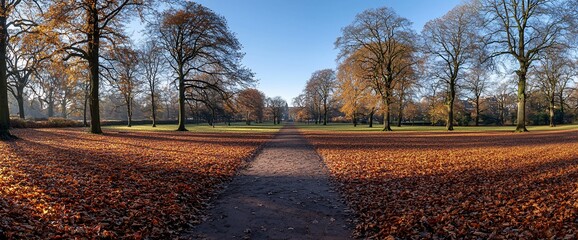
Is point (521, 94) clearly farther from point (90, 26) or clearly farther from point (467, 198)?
point (90, 26)

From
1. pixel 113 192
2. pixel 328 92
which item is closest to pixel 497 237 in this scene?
pixel 113 192

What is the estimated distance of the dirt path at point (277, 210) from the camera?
5.15m

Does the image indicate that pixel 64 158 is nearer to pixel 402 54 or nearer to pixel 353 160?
pixel 353 160

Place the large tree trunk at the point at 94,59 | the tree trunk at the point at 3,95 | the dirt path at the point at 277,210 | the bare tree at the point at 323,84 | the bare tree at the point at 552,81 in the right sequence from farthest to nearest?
the bare tree at the point at 323,84, the bare tree at the point at 552,81, the large tree trunk at the point at 94,59, the tree trunk at the point at 3,95, the dirt path at the point at 277,210

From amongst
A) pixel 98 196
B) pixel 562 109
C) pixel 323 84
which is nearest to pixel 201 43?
pixel 98 196

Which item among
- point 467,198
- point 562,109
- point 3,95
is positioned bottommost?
point 467,198

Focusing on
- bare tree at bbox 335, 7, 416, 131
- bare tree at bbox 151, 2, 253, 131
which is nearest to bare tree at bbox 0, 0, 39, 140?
bare tree at bbox 151, 2, 253, 131

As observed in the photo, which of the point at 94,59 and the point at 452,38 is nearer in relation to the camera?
the point at 94,59

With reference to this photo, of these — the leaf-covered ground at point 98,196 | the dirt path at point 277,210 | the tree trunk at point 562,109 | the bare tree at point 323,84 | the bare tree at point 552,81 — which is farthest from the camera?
the bare tree at point 323,84

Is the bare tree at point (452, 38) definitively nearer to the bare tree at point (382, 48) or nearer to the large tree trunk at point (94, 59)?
the bare tree at point (382, 48)

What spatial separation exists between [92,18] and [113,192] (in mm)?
16393

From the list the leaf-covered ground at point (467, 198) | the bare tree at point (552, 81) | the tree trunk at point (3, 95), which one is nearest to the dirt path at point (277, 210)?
the leaf-covered ground at point (467, 198)

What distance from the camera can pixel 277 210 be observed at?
639 centimetres

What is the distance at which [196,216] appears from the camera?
5.93 m
